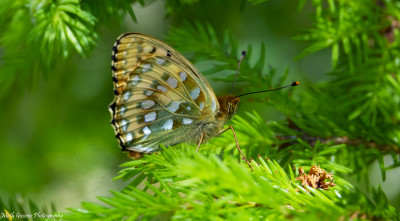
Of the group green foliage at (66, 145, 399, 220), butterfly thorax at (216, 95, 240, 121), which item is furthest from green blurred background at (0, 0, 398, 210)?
green foliage at (66, 145, 399, 220)

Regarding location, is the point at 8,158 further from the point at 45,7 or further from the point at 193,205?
the point at 193,205

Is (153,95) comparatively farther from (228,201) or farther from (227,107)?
(228,201)

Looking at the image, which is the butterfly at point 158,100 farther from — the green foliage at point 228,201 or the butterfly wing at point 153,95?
the green foliage at point 228,201

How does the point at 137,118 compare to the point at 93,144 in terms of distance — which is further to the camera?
the point at 93,144

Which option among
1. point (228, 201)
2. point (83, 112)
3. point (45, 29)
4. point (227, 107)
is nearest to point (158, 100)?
point (227, 107)

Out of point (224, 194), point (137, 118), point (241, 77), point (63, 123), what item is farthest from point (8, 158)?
point (224, 194)

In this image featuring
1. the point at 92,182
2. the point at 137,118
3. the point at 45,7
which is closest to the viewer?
the point at 45,7

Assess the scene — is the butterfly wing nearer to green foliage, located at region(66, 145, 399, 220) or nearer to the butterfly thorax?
the butterfly thorax

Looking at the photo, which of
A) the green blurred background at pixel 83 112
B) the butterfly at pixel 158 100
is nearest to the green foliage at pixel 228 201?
the butterfly at pixel 158 100
